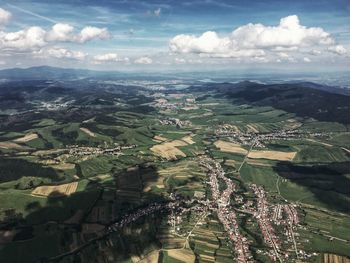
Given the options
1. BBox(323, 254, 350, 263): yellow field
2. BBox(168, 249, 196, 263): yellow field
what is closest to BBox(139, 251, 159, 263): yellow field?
BBox(168, 249, 196, 263): yellow field

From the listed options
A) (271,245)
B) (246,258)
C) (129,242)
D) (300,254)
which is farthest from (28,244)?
(300,254)

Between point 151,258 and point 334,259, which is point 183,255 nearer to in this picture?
point 151,258

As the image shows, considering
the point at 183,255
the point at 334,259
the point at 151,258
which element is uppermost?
the point at 334,259

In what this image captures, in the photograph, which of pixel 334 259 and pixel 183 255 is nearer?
pixel 334 259

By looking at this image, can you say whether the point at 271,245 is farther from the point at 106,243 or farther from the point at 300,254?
the point at 106,243

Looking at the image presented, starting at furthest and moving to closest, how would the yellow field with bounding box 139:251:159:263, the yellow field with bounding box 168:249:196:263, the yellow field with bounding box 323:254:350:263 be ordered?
the yellow field with bounding box 168:249:196:263
the yellow field with bounding box 323:254:350:263
the yellow field with bounding box 139:251:159:263

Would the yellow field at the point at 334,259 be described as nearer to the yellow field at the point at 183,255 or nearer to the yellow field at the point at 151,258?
the yellow field at the point at 183,255

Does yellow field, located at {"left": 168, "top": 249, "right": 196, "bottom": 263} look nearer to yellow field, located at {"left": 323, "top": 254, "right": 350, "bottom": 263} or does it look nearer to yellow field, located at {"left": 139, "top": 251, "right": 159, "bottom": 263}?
yellow field, located at {"left": 139, "top": 251, "right": 159, "bottom": 263}

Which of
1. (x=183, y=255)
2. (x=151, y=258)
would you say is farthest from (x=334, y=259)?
(x=151, y=258)

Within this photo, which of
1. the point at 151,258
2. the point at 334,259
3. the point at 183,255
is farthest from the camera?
the point at 183,255

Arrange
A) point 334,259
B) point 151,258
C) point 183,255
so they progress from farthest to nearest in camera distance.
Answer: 1. point 183,255
2. point 334,259
3. point 151,258
